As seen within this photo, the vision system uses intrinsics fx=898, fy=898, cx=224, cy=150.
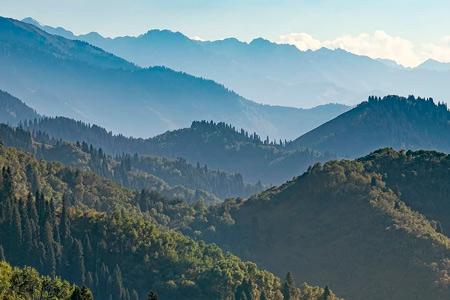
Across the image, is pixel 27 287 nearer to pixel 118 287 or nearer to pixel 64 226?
pixel 118 287

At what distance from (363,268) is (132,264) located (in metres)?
52.4

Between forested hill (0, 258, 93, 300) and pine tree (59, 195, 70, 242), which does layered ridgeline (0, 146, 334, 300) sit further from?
forested hill (0, 258, 93, 300)

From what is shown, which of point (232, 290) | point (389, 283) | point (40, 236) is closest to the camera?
point (232, 290)

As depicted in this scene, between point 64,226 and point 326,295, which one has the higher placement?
point 64,226

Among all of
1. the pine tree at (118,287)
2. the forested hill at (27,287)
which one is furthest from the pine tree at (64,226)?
the forested hill at (27,287)

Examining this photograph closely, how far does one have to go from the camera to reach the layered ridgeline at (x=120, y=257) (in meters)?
168

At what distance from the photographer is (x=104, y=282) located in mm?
171625

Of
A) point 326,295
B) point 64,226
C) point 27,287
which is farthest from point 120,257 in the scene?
point 27,287

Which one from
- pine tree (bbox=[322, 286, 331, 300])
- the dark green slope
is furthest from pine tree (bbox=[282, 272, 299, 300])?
the dark green slope

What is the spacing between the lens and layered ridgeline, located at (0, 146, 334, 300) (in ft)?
550

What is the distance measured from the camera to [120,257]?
182 metres

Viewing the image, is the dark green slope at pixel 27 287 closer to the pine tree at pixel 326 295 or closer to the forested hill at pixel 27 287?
the forested hill at pixel 27 287

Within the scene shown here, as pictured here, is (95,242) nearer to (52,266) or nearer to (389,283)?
(52,266)

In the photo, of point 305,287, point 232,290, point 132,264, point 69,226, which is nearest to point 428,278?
point 305,287
